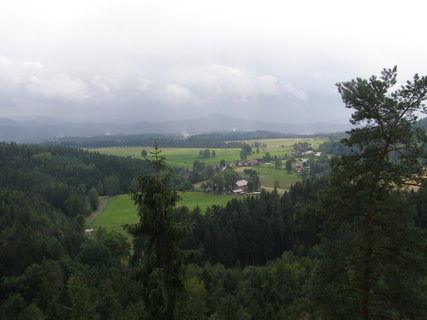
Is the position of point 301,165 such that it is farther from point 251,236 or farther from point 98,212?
point 251,236

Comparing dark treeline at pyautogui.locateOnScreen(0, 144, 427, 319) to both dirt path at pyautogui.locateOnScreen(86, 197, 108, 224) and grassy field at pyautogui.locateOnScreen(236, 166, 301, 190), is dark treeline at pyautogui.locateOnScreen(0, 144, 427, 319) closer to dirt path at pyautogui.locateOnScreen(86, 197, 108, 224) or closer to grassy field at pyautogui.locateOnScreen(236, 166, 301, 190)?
dirt path at pyautogui.locateOnScreen(86, 197, 108, 224)

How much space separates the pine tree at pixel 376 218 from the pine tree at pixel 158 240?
5.53 m

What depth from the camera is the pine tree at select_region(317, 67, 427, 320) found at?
428 inches

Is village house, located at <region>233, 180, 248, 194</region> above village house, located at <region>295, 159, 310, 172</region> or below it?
below

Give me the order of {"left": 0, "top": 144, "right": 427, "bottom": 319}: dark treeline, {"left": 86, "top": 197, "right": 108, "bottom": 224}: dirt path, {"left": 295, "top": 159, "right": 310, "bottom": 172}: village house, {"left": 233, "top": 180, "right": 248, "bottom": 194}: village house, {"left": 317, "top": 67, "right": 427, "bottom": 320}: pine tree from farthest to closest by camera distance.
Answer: {"left": 295, "top": 159, "right": 310, "bottom": 172}: village house < {"left": 233, "top": 180, "right": 248, "bottom": 194}: village house < {"left": 86, "top": 197, "right": 108, "bottom": 224}: dirt path < {"left": 0, "top": 144, "right": 427, "bottom": 319}: dark treeline < {"left": 317, "top": 67, "right": 427, "bottom": 320}: pine tree

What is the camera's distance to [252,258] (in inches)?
→ 2090

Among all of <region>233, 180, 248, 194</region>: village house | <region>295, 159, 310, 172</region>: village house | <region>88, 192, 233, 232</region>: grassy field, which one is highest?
<region>295, 159, 310, 172</region>: village house

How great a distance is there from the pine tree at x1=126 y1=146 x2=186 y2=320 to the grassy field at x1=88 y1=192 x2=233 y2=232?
5880 cm

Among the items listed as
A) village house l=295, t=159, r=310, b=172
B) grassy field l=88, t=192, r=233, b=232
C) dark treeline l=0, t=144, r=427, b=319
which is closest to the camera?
dark treeline l=0, t=144, r=427, b=319

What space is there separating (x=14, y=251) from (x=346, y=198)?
42.9 metres

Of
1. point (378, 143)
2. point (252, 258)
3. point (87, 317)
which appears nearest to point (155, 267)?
point (378, 143)

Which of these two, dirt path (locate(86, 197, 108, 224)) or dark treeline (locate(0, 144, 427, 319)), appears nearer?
dark treeline (locate(0, 144, 427, 319))

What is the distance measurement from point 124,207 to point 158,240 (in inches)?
3265

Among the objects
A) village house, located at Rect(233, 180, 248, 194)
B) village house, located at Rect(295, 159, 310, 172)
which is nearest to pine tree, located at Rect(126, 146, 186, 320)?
village house, located at Rect(233, 180, 248, 194)
